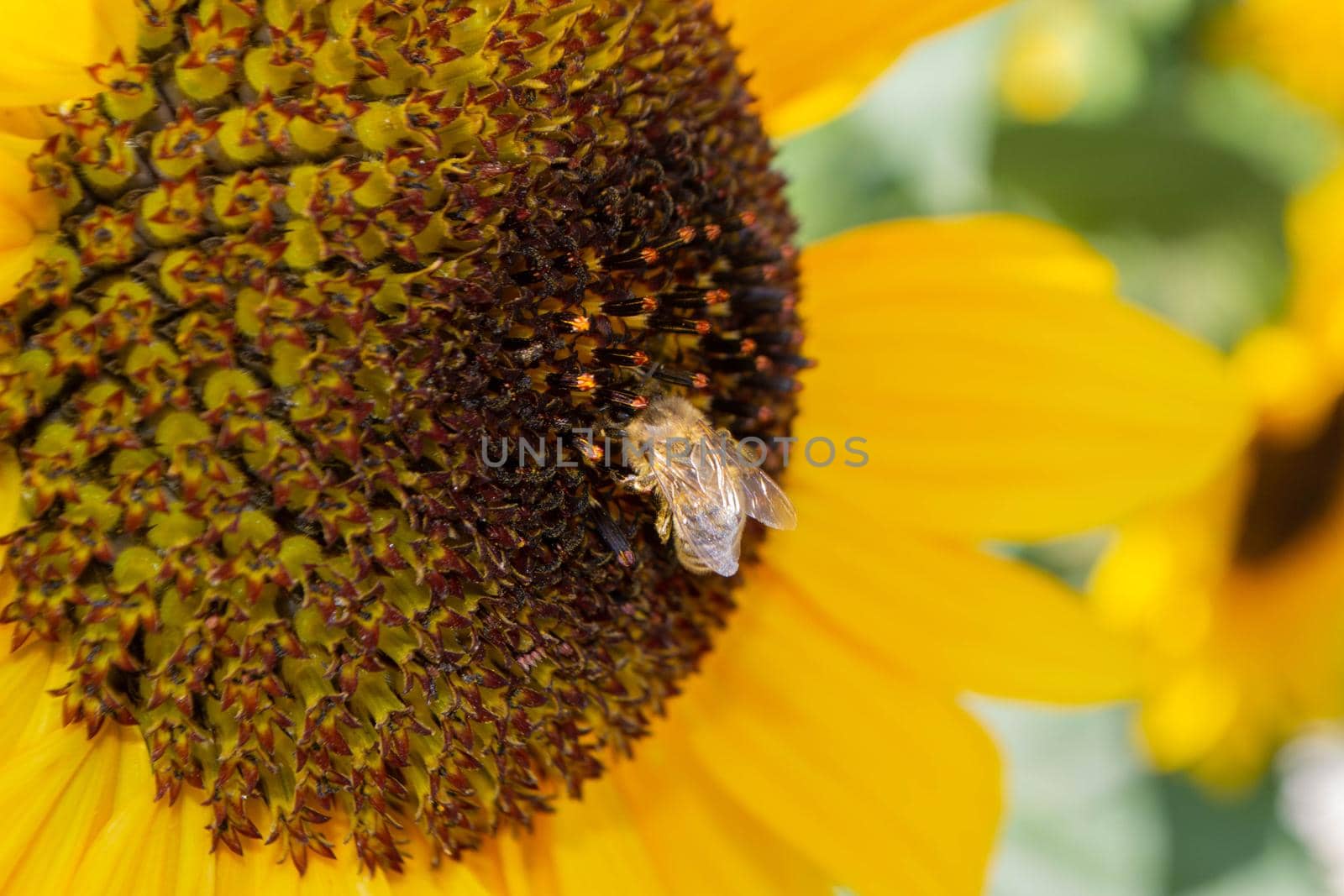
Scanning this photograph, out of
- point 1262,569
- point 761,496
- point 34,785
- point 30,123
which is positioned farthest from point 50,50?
point 1262,569

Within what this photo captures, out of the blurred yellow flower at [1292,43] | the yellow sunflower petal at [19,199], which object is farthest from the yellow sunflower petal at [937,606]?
the blurred yellow flower at [1292,43]

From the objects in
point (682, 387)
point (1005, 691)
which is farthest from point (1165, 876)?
point (682, 387)

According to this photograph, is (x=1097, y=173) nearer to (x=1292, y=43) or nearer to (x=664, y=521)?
(x=1292, y=43)

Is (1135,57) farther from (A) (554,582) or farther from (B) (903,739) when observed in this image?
(A) (554,582)

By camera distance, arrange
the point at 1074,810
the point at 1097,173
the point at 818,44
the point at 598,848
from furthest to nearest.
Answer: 1. the point at 1074,810
2. the point at 1097,173
3. the point at 818,44
4. the point at 598,848

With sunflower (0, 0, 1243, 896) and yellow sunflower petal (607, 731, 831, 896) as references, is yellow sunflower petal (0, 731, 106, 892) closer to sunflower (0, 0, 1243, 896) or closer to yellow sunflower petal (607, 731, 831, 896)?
sunflower (0, 0, 1243, 896)

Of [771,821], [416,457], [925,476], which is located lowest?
[771,821]

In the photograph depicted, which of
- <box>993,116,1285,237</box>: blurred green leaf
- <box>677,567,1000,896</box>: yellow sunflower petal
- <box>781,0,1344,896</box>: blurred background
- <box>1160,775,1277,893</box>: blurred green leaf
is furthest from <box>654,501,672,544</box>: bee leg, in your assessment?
<box>1160,775,1277,893</box>: blurred green leaf
